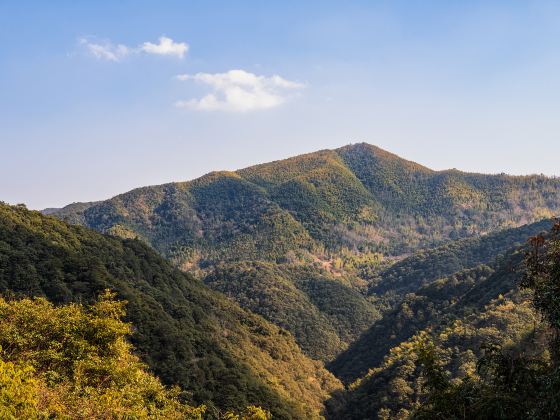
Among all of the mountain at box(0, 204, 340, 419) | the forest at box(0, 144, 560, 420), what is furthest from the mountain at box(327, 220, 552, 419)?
the mountain at box(0, 204, 340, 419)

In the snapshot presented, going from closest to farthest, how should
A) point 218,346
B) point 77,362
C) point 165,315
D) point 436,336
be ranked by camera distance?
point 77,362 < point 165,315 < point 218,346 < point 436,336

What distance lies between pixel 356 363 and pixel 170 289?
2881 inches

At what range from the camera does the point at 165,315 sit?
102 m

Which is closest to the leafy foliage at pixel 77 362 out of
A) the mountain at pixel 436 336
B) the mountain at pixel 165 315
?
the mountain at pixel 165 315

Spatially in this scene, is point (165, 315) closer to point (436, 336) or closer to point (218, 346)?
point (218, 346)

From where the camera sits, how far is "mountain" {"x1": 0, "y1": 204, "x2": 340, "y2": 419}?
281 feet

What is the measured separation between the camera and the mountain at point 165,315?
85750 millimetres

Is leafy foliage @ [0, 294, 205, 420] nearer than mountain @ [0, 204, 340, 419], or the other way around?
leafy foliage @ [0, 294, 205, 420]

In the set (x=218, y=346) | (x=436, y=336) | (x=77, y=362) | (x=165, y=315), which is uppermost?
(x=77, y=362)

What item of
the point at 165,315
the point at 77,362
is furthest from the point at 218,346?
the point at 77,362

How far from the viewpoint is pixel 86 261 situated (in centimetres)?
9931

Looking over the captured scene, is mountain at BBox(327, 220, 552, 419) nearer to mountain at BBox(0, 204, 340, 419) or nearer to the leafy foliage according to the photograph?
mountain at BBox(0, 204, 340, 419)

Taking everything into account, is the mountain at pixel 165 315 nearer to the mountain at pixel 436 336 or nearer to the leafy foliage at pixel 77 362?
the mountain at pixel 436 336

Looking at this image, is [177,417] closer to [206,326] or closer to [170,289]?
[206,326]
